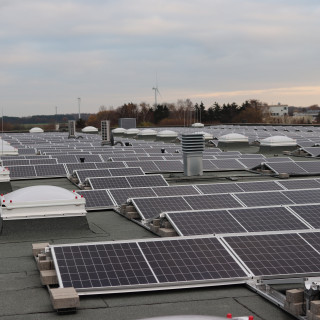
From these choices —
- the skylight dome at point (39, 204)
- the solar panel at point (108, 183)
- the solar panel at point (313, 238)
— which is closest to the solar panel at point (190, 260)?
the solar panel at point (313, 238)

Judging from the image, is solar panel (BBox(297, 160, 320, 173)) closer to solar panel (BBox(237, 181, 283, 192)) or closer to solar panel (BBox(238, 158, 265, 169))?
solar panel (BBox(238, 158, 265, 169))

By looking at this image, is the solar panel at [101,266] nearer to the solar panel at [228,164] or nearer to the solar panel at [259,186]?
the solar panel at [259,186]

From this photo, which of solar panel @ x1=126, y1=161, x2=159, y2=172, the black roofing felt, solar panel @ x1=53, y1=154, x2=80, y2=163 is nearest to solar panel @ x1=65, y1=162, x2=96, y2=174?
solar panel @ x1=126, y1=161, x2=159, y2=172

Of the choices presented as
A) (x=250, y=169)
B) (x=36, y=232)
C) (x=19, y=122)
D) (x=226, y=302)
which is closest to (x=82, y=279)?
(x=226, y=302)

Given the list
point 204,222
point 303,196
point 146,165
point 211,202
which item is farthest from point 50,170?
point 204,222

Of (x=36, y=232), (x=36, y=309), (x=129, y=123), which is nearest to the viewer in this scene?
(x=36, y=309)

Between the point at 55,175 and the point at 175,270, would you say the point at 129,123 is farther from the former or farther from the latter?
the point at 175,270
